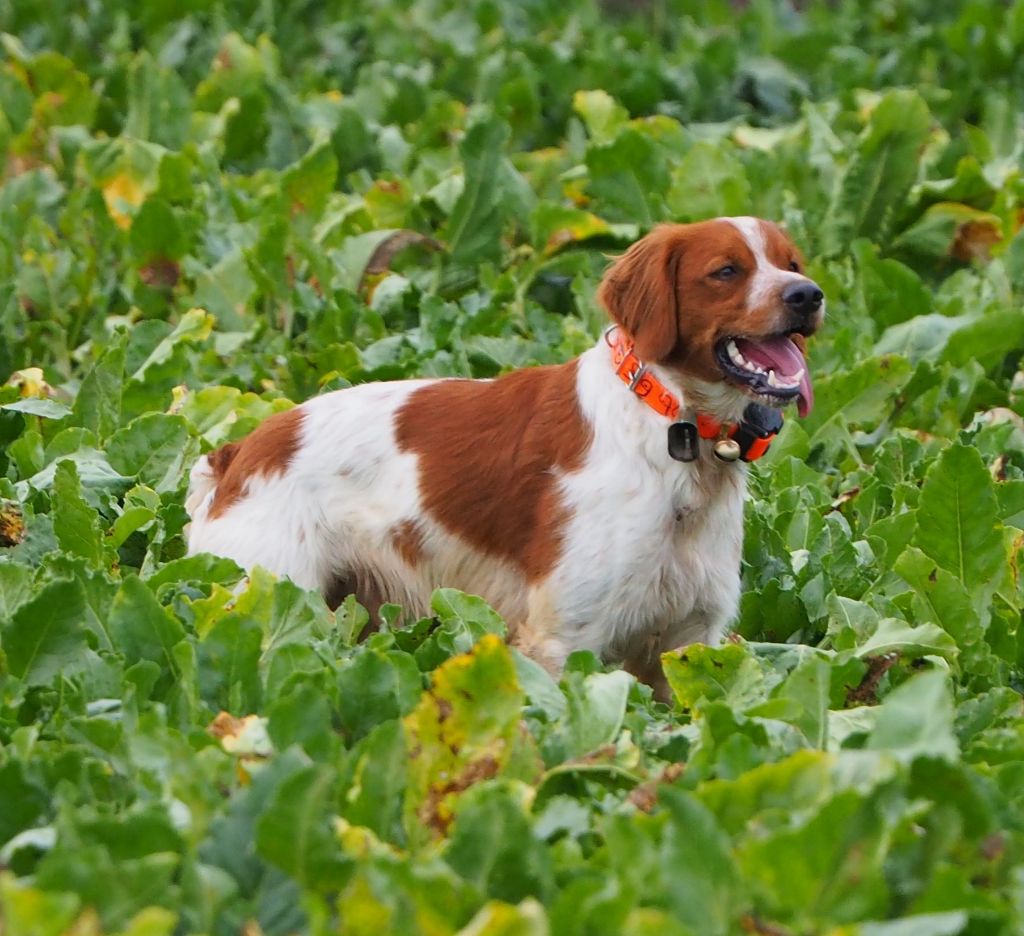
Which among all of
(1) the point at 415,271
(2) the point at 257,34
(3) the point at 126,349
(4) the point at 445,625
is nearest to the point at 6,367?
(3) the point at 126,349

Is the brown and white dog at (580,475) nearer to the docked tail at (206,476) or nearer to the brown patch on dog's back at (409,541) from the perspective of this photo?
the brown patch on dog's back at (409,541)

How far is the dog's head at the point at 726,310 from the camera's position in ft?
14.8

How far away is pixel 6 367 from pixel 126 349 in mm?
705

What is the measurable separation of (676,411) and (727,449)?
0.14 meters

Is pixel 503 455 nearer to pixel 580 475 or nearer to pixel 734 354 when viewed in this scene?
pixel 580 475

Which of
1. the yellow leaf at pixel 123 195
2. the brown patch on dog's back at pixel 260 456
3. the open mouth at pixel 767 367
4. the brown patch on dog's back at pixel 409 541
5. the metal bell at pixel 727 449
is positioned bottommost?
the yellow leaf at pixel 123 195

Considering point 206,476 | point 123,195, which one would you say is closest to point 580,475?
point 206,476

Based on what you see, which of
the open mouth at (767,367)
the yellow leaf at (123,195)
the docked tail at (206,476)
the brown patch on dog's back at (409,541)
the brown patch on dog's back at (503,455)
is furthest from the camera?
the yellow leaf at (123,195)

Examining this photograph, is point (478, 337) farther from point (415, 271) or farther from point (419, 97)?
point (419, 97)

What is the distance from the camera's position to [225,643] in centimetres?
378

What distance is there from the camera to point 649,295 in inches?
181

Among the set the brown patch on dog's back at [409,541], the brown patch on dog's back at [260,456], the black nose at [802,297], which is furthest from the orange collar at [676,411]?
the brown patch on dog's back at [260,456]

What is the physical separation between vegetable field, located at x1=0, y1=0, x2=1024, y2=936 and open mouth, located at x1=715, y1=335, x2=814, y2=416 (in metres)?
0.35

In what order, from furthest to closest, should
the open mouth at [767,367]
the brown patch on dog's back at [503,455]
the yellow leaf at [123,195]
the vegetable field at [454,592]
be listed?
the yellow leaf at [123,195], the brown patch on dog's back at [503,455], the open mouth at [767,367], the vegetable field at [454,592]
